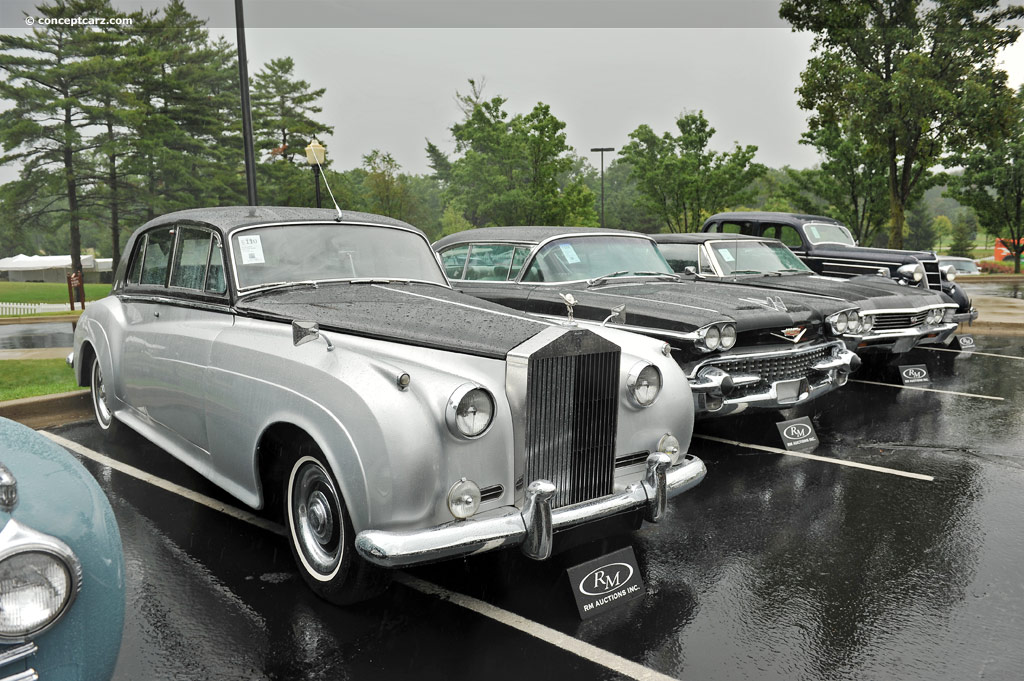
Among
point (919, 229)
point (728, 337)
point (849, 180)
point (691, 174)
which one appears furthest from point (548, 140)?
point (919, 229)

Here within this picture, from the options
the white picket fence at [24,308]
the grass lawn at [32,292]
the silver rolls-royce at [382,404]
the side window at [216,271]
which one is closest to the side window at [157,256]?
the silver rolls-royce at [382,404]

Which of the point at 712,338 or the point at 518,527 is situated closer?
the point at 518,527

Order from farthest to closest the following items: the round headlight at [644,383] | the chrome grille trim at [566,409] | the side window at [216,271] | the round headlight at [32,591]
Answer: the side window at [216,271] < the round headlight at [644,383] < the chrome grille trim at [566,409] < the round headlight at [32,591]

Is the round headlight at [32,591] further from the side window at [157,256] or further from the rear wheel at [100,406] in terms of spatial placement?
the rear wheel at [100,406]

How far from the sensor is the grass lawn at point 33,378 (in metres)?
7.58

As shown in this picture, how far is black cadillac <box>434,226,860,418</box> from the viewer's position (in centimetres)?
597

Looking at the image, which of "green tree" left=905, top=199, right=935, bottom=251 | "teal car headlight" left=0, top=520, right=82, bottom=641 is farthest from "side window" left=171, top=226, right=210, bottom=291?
"green tree" left=905, top=199, right=935, bottom=251

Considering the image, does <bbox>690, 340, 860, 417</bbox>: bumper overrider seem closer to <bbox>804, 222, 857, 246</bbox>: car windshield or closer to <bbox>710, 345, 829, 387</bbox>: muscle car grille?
<bbox>710, 345, 829, 387</bbox>: muscle car grille

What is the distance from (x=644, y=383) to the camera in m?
3.90

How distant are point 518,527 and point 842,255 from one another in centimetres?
1030

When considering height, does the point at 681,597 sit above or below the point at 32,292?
above

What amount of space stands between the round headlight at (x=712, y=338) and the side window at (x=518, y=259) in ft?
6.83

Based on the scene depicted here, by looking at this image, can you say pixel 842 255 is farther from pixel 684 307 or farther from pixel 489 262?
pixel 489 262

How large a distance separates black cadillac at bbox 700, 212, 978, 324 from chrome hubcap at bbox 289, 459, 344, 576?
951cm
